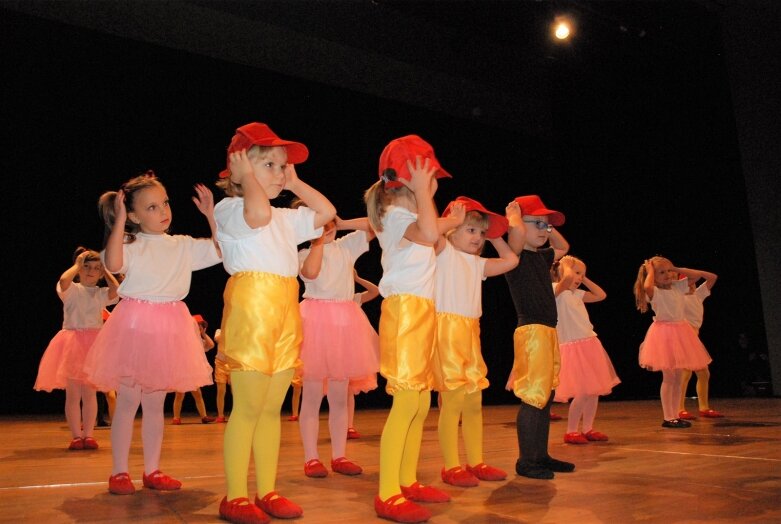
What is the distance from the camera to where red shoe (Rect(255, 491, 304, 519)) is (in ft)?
7.21

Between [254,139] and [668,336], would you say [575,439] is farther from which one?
[254,139]

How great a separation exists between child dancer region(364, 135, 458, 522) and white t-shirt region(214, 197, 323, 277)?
0.33 m

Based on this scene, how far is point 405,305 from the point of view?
96.2 inches

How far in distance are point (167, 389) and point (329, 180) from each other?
5.51 metres

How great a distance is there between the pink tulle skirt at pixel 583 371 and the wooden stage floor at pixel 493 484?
348mm

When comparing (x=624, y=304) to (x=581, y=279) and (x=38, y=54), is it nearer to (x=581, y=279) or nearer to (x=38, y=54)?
(x=581, y=279)

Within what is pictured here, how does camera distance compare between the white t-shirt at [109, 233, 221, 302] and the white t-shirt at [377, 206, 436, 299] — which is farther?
the white t-shirt at [109, 233, 221, 302]

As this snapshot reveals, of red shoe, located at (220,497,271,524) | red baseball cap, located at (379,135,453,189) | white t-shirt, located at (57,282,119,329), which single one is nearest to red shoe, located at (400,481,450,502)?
red shoe, located at (220,497,271,524)

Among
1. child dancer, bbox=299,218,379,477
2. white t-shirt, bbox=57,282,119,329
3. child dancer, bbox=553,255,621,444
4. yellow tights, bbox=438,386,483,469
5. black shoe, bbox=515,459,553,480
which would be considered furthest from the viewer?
white t-shirt, bbox=57,282,119,329

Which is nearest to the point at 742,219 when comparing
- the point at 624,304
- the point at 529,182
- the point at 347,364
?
the point at 624,304

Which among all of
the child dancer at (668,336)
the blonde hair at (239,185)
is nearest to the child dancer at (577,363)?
the child dancer at (668,336)

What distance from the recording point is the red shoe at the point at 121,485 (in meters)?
2.66

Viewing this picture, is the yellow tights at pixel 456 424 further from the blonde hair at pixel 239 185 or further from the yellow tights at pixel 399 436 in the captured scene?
the blonde hair at pixel 239 185

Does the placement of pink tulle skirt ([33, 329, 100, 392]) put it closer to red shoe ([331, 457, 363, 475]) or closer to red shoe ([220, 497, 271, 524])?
red shoe ([331, 457, 363, 475])
